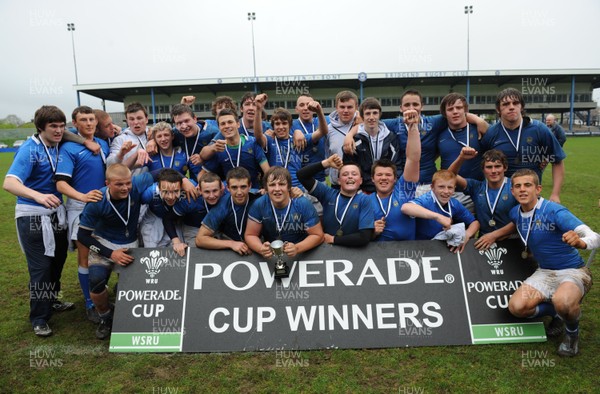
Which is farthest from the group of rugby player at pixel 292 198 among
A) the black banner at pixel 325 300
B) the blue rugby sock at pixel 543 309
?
the black banner at pixel 325 300

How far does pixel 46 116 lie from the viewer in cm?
429

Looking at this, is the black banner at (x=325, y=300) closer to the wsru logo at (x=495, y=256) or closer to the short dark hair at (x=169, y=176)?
the wsru logo at (x=495, y=256)

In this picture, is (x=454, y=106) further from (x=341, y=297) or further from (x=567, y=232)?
(x=341, y=297)

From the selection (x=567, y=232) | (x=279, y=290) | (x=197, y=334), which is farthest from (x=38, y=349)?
(x=567, y=232)

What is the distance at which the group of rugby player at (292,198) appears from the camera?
3.93 metres

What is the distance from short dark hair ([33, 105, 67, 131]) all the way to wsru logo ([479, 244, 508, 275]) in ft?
15.2

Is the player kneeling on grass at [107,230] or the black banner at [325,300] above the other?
the player kneeling on grass at [107,230]

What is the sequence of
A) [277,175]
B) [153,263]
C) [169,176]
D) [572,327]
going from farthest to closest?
1. [169,176]
2. [153,263]
3. [277,175]
4. [572,327]

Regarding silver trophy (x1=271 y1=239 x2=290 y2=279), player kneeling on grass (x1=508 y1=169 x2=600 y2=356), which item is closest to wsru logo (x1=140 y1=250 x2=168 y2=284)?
silver trophy (x1=271 y1=239 x2=290 y2=279)

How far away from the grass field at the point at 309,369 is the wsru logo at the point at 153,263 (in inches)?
29.1

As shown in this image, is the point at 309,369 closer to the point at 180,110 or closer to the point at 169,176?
the point at 169,176

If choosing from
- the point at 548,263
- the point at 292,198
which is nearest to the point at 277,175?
the point at 292,198

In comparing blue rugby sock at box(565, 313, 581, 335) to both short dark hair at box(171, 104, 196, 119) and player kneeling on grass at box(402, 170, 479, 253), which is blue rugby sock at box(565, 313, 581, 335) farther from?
short dark hair at box(171, 104, 196, 119)

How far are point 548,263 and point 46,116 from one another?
5.29 metres
